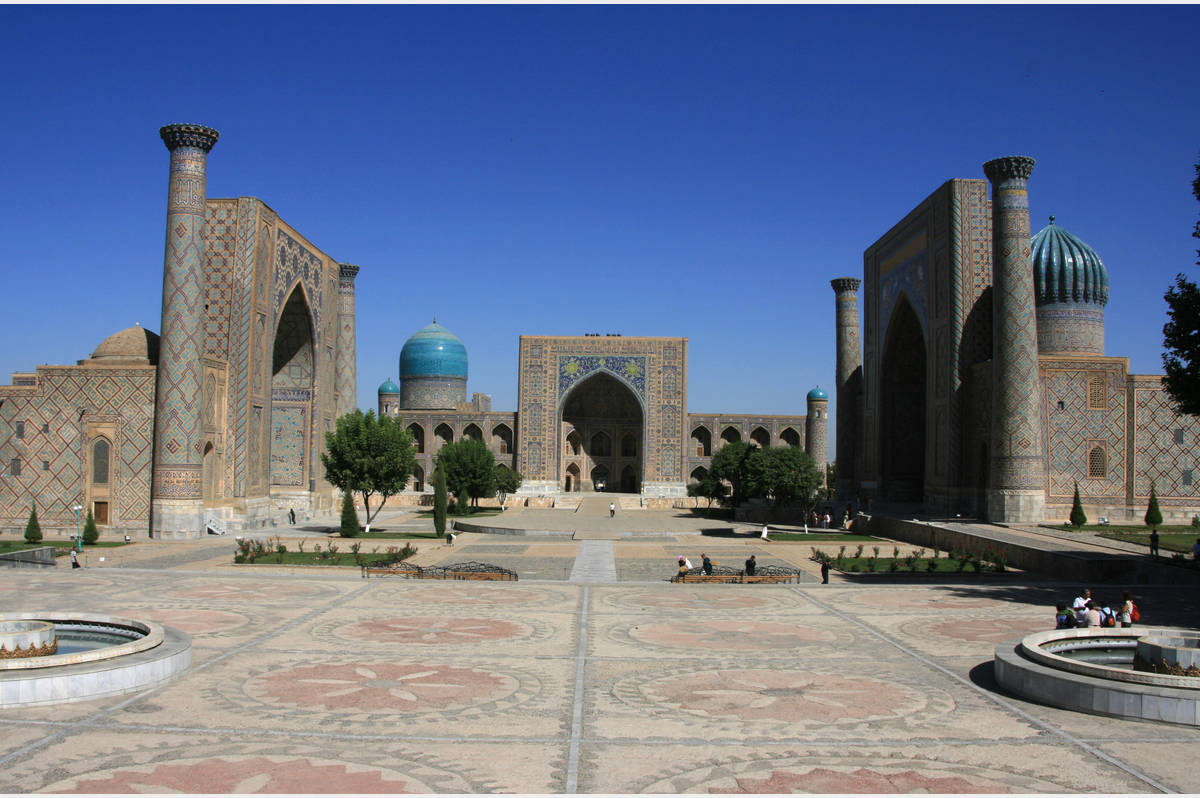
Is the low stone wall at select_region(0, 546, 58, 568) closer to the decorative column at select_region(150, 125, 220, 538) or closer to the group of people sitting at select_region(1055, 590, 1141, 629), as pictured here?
the decorative column at select_region(150, 125, 220, 538)

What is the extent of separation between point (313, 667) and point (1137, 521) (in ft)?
58.1

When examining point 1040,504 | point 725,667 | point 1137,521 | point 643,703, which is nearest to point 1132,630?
point 725,667

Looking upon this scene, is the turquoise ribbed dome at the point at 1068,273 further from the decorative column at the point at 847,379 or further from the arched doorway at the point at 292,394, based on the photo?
the arched doorway at the point at 292,394

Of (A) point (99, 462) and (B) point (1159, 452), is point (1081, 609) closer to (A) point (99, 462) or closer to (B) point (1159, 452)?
(B) point (1159, 452)

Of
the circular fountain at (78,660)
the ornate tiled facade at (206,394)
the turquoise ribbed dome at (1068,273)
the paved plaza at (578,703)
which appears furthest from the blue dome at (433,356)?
the circular fountain at (78,660)

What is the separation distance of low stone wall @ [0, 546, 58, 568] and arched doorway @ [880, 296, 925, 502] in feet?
64.1

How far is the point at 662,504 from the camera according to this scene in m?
33.7

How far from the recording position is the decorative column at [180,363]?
17.5 meters

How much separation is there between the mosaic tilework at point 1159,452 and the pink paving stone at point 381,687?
17.0 metres

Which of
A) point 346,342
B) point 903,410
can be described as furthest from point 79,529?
point 903,410

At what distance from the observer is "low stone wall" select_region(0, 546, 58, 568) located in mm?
13398

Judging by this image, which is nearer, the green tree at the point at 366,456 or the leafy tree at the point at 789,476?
the green tree at the point at 366,456

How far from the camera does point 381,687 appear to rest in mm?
6484

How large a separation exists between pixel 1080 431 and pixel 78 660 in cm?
1855
